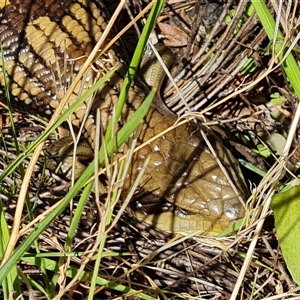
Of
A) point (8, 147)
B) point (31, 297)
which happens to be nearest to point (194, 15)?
point (8, 147)

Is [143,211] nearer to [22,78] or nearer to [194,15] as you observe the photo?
[22,78]

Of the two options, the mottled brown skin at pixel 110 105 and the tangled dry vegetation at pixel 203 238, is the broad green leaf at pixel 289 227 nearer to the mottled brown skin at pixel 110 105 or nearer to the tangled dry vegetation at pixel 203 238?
the tangled dry vegetation at pixel 203 238

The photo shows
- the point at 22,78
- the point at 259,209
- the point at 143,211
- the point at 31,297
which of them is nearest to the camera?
the point at 31,297

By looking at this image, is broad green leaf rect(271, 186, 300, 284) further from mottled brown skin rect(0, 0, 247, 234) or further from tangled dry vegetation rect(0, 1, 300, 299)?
mottled brown skin rect(0, 0, 247, 234)

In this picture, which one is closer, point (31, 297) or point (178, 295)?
point (31, 297)

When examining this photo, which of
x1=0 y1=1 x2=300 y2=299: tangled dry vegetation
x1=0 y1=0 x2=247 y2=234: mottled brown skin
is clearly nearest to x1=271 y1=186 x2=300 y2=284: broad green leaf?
x1=0 y1=1 x2=300 y2=299: tangled dry vegetation

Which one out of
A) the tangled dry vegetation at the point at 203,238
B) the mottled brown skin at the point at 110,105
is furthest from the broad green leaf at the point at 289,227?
the mottled brown skin at the point at 110,105

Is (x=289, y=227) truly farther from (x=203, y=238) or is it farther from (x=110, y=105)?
(x=110, y=105)

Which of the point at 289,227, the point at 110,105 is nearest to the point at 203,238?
the point at 289,227
